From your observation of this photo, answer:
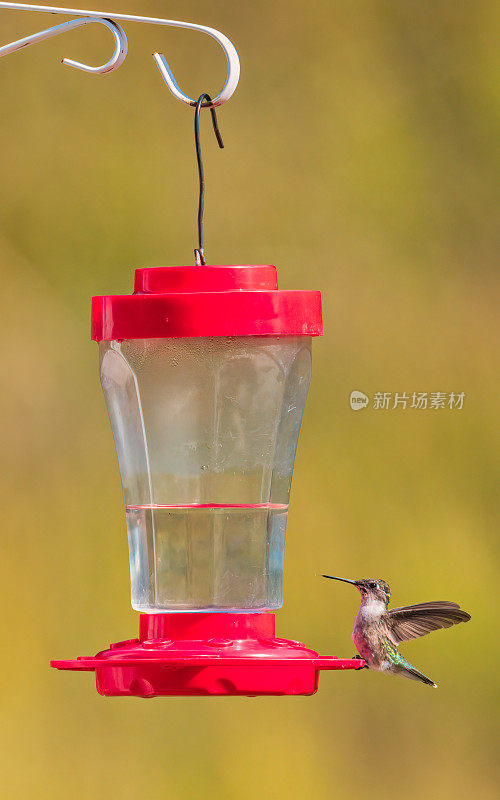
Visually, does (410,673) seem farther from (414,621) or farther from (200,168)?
(200,168)

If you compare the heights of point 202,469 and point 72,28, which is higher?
point 72,28

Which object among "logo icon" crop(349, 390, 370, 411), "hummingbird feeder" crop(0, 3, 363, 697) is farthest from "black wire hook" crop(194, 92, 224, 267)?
"logo icon" crop(349, 390, 370, 411)

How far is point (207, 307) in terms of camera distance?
92.0 inches

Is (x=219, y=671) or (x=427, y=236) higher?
(x=427, y=236)

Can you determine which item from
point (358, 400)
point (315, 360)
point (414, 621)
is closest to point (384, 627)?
point (414, 621)

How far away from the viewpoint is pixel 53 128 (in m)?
8.16

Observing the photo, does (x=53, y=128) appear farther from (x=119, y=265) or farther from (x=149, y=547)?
(x=149, y=547)

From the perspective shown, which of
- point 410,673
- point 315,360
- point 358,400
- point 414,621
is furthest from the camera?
point 315,360

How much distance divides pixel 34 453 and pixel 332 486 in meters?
1.65

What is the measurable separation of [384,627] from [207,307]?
135 cm

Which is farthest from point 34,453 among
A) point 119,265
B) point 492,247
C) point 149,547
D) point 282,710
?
point 149,547

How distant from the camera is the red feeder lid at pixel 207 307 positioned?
7.67 feet

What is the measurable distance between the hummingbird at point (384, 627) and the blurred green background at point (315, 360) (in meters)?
3.18

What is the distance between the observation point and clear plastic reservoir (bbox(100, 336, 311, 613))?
256 centimetres
